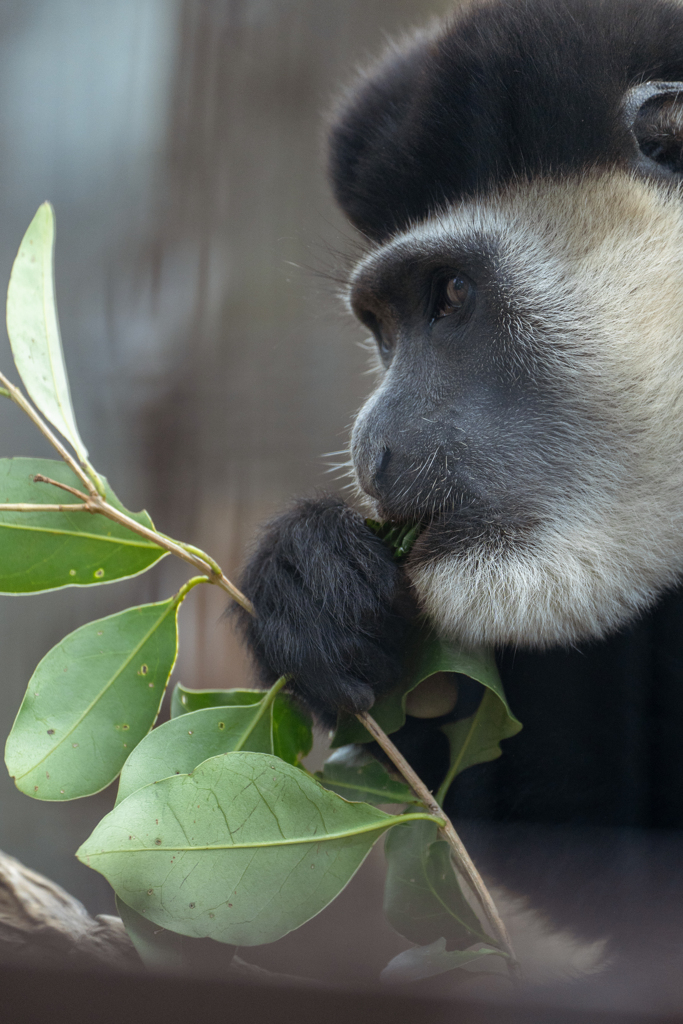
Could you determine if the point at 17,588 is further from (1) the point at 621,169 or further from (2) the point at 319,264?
(2) the point at 319,264

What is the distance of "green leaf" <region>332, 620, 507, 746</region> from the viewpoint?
66 centimetres

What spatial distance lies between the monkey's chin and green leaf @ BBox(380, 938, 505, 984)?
0.23m

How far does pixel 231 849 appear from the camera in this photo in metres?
0.52

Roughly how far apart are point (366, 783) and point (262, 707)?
13 centimetres

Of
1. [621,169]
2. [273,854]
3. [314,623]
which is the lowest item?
[273,854]

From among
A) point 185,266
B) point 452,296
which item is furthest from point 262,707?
point 185,266

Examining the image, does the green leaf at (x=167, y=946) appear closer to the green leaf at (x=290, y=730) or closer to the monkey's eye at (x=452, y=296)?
the green leaf at (x=290, y=730)

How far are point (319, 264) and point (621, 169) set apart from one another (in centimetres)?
61

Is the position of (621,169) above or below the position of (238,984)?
above

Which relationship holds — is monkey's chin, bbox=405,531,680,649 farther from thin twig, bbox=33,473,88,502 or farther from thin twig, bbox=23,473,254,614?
thin twig, bbox=33,473,88,502

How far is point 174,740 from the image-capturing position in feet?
2.02

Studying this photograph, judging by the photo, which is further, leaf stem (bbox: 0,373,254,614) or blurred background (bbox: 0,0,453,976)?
blurred background (bbox: 0,0,453,976)

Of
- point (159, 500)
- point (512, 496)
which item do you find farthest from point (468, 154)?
point (159, 500)

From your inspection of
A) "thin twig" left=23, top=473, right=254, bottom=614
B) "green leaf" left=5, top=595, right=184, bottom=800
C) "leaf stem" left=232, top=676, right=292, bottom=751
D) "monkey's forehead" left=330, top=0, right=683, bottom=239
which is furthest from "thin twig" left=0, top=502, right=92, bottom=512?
"monkey's forehead" left=330, top=0, right=683, bottom=239
